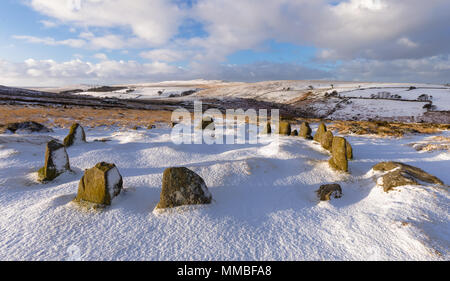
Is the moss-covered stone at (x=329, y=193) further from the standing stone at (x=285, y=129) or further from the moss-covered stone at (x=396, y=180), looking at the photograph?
the standing stone at (x=285, y=129)

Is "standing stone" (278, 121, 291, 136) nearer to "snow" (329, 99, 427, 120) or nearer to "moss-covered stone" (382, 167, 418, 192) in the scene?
"moss-covered stone" (382, 167, 418, 192)

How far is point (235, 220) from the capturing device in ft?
21.3

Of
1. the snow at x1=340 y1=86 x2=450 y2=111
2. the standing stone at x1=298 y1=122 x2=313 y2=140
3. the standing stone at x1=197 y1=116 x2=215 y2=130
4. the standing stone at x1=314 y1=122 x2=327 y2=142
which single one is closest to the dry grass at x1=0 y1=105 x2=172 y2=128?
the standing stone at x1=197 y1=116 x2=215 y2=130

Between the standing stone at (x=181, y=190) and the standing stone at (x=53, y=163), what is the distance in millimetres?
5550

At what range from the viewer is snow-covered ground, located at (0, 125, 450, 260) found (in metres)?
5.11

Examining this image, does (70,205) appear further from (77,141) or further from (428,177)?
(428,177)

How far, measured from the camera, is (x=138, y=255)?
195 inches

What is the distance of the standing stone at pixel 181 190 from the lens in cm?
690

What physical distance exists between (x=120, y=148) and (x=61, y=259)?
10.1m

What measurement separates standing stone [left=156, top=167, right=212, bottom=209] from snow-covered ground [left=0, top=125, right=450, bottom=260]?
1.10ft

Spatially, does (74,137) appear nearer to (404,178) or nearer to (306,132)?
(306,132)
